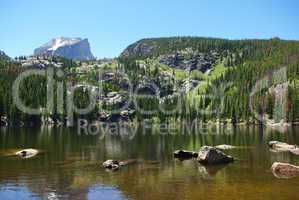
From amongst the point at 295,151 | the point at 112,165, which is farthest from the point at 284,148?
the point at 112,165

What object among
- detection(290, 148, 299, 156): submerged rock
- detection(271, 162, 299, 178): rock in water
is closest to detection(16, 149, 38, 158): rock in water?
detection(271, 162, 299, 178): rock in water

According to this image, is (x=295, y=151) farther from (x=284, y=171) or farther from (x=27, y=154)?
(x=27, y=154)

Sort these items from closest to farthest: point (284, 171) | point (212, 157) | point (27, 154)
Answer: point (284, 171)
point (212, 157)
point (27, 154)

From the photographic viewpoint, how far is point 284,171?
66.1 meters

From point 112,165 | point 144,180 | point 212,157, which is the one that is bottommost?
point 144,180

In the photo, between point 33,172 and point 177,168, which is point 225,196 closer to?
point 177,168

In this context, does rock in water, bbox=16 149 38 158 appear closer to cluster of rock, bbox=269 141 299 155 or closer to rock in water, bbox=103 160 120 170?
rock in water, bbox=103 160 120 170

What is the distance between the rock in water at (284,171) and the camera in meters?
63.6

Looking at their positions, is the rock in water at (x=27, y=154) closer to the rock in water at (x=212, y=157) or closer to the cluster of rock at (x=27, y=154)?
the cluster of rock at (x=27, y=154)

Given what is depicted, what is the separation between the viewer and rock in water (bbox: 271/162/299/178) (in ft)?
209

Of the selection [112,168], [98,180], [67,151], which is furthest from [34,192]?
[67,151]

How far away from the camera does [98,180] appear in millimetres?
61000

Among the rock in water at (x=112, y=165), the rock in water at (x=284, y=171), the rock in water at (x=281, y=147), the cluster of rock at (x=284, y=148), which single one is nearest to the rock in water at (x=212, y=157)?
the rock in water at (x=284, y=171)

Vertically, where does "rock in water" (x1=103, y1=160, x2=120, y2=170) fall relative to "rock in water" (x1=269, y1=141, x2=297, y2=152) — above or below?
above
